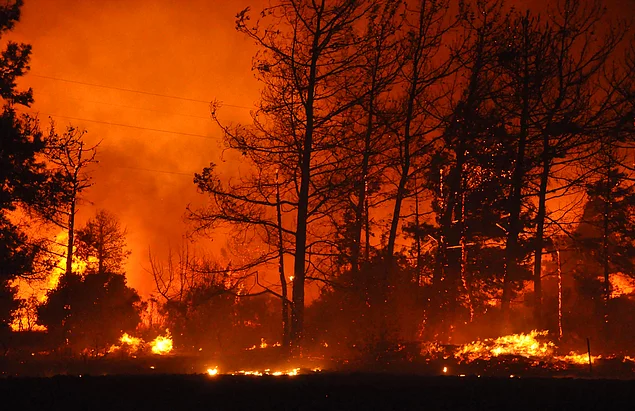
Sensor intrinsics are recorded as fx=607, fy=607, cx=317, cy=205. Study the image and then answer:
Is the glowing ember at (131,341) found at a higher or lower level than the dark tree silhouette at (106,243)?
lower

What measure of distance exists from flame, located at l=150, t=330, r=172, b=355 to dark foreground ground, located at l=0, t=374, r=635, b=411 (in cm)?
1941

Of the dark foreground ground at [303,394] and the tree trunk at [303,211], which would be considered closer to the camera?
the dark foreground ground at [303,394]

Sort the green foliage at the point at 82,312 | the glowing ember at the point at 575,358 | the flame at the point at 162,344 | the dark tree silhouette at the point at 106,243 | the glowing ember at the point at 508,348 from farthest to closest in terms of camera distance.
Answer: the dark tree silhouette at the point at 106,243 < the flame at the point at 162,344 < the green foliage at the point at 82,312 < the glowing ember at the point at 508,348 < the glowing ember at the point at 575,358

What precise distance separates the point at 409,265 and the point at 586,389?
13.0 meters

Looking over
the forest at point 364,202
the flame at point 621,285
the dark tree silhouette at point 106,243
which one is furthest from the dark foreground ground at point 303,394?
the flame at point 621,285

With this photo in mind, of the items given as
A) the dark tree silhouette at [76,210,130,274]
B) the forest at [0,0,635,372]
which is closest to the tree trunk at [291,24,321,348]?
the forest at [0,0,635,372]

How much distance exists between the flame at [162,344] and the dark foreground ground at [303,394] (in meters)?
19.4

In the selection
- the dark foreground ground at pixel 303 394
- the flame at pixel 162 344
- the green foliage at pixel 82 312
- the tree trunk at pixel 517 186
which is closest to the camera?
the dark foreground ground at pixel 303 394

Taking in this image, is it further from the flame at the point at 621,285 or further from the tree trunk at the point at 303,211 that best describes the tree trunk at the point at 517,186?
the flame at the point at 621,285

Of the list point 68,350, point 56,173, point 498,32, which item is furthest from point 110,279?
point 498,32

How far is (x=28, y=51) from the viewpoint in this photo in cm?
1950

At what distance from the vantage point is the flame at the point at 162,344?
27000 mm

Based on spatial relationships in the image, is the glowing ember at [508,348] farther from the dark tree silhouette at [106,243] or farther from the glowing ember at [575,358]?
the dark tree silhouette at [106,243]

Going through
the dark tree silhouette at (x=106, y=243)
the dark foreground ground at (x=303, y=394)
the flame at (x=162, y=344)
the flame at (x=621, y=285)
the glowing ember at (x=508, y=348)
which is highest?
the dark tree silhouette at (x=106, y=243)
